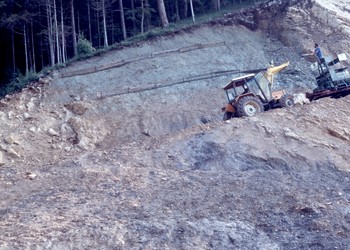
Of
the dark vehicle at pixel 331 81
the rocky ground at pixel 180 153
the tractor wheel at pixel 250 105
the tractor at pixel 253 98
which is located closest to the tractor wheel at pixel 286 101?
the tractor at pixel 253 98

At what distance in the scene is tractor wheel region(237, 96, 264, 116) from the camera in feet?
57.1

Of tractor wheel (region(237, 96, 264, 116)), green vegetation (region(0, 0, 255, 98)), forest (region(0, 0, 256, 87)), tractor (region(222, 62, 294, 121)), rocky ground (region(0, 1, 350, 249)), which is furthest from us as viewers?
forest (region(0, 0, 256, 87))

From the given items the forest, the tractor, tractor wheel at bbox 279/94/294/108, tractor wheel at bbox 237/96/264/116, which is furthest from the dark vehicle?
the forest

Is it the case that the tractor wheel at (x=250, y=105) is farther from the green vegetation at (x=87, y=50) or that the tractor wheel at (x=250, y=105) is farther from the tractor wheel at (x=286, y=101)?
the green vegetation at (x=87, y=50)

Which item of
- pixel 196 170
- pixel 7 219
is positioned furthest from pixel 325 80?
pixel 7 219

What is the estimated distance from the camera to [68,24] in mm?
30781

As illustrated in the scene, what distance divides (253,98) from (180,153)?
3.82 meters

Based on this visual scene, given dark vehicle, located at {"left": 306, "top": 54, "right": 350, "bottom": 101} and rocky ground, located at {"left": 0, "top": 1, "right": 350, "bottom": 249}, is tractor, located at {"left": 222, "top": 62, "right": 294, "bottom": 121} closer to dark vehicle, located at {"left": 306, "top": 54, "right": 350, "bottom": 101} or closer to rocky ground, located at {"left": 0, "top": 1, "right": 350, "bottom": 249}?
rocky ground, located at {"left": 0, "top": 1, "right": 350, "bottom": 249}

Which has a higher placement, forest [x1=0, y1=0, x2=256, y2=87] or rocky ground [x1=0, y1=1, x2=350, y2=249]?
forest [x1=0, y1=0, x2=256, y2=87]

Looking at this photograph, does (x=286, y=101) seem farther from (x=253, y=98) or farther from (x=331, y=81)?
(x=331, y=81)

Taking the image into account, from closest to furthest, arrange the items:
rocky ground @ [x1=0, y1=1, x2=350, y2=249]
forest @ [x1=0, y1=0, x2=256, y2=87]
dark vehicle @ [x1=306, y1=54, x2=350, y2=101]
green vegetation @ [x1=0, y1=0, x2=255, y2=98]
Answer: rocky ground @ [x1=0, y1=1, x2=350, y2=249] → dark vehicle @ [x1=306, y1=54, x2=350, y2=101] → green vegetation @ [x1=0, y1=0, x2=255, y2=98] → forest @ [x1=0, y1=0, x2=256, y2=87]

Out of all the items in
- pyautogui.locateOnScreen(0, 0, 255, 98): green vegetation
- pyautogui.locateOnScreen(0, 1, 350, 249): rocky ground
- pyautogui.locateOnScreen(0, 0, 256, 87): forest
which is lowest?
pyautogui.locateOnScreen(0, 1, 350, 249): rocky ground

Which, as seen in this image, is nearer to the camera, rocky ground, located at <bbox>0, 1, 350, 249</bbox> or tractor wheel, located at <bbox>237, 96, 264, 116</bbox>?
rocky ground, located at <bbox>0, 1, 350, 249</bbox>

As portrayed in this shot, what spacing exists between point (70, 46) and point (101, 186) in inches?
742
